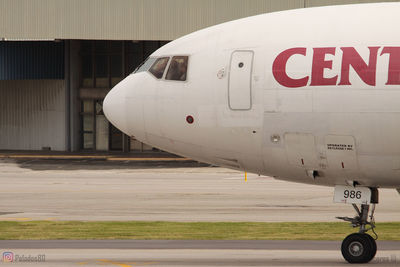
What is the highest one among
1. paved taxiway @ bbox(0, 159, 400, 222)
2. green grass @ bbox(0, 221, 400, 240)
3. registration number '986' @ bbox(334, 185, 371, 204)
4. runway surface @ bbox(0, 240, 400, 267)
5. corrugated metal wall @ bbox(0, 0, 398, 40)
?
corrugated metal wall @ bbox(0, 0, 398, 40)

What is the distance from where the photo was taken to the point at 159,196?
40.3 meters

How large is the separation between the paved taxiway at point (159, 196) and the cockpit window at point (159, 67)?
10095mm

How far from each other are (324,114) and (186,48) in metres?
3.67

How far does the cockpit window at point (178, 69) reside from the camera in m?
22.3

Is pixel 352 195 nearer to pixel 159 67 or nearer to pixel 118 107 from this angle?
pixel 159 67

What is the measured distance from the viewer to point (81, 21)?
62.1m

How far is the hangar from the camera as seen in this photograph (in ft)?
203

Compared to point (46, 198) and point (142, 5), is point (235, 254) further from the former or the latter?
point (142, 5)

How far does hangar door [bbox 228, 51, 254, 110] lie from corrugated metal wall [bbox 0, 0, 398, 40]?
39.6 m

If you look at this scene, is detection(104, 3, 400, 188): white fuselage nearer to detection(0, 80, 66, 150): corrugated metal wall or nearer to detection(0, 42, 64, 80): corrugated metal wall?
detection(0, 42, 64, 80): corrugated metal wall

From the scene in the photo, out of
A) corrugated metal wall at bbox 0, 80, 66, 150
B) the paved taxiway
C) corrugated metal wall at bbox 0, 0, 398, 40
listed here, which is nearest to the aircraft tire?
the paved taxiway

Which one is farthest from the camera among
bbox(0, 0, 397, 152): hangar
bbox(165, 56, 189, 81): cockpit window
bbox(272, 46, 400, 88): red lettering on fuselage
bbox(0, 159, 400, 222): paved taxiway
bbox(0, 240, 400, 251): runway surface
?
bbox(0, 0, 397, 152): hangar

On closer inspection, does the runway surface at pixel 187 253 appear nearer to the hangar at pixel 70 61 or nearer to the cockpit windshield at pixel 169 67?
the cockpit windshield at pixel 169 67

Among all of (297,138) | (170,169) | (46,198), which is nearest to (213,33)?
(297,138)
